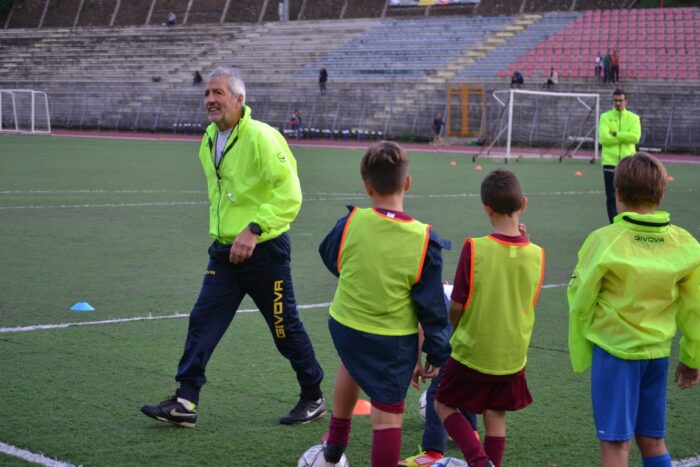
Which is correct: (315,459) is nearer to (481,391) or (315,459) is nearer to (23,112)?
(481,391)

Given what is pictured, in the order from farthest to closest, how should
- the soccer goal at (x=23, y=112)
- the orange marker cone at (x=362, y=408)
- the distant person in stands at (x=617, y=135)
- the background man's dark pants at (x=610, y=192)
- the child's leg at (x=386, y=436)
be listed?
1. the soccer goal at (x=23, y=112)
2. the distant person in stands at (x=617, y=135)
3. the background man's dark pants at (x=610, y=192)
4. the orange marker cone at (x=362, y=408)
5. the child's leg at (x=386, y=436)

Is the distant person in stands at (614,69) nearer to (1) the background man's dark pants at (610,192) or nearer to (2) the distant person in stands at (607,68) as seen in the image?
(2) the distant person in stands at (607,68)

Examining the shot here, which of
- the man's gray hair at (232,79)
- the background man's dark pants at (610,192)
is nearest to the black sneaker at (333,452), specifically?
the man's gray hair at (232,79)

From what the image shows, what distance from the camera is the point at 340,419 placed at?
4.65 m

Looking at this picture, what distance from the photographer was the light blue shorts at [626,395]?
13.3 feet

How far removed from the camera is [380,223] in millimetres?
4395

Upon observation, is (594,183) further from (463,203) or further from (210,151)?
(210,151)

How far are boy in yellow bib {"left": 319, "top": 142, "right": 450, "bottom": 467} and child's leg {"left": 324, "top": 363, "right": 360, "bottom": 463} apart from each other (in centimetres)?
18

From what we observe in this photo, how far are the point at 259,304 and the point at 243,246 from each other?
1.47ft

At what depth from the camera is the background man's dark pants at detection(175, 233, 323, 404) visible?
5.51 meters

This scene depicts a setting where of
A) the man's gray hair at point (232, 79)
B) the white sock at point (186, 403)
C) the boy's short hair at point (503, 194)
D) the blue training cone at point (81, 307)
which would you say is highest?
the man's gray hair at point (232, 79)

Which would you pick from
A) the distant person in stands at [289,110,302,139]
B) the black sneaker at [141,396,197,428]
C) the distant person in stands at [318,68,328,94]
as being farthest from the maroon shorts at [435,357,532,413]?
the distant person in stands at [318,68,328,94]

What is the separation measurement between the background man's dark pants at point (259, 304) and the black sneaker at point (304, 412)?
37mm

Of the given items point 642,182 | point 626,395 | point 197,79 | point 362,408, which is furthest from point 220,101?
point 197,79
